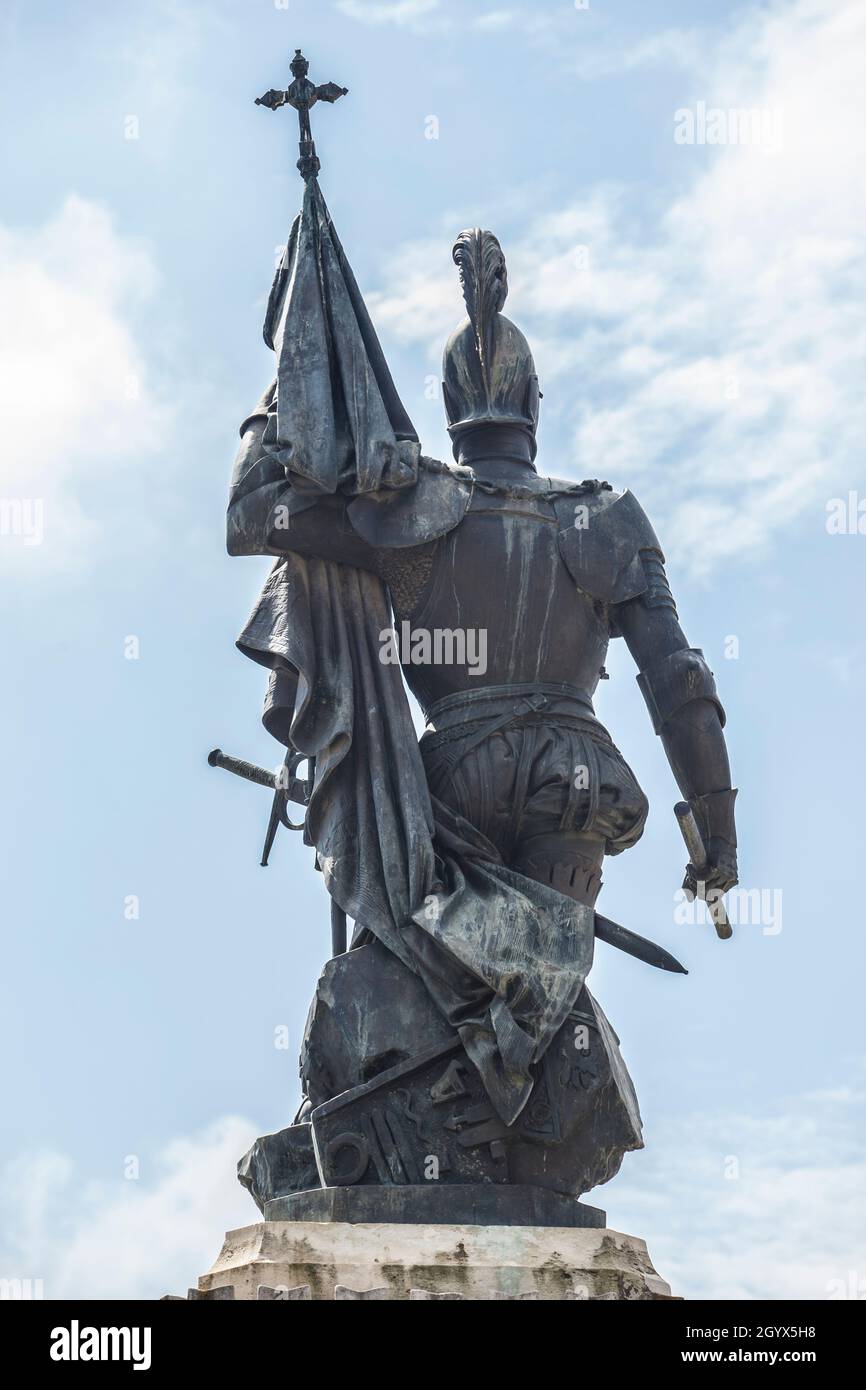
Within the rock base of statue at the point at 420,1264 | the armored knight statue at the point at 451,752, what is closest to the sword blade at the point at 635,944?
the armored knight statue at the point at 451,752

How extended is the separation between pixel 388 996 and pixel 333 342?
12.0ft

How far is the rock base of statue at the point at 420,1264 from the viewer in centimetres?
1220

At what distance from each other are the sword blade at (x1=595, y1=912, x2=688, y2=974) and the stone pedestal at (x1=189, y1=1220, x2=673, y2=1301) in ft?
5.27

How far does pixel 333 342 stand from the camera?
560 inches

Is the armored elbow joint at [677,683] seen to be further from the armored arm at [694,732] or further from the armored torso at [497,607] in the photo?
the armored torso at [497,607]

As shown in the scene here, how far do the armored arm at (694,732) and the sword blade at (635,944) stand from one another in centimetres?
52

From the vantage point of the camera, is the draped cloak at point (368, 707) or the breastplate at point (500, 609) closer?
the draped cloak at point (368, 707)

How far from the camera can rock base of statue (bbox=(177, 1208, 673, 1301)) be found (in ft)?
40.0

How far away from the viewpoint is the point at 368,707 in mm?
13844

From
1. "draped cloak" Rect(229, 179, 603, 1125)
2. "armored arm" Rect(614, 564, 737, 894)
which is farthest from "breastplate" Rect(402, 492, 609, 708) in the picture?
"armored arm" Rect(614, 564, 737, 894)

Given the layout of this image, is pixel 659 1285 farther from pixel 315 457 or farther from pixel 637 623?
pixel 315 457

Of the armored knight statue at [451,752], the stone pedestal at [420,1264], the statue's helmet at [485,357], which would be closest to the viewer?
the stone pedestal at [420,1264]

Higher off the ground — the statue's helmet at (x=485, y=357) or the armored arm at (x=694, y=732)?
the statue's helmet at (x=485, y=357)

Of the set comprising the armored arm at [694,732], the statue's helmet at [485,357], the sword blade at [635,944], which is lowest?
the sword blade at [635,944]
